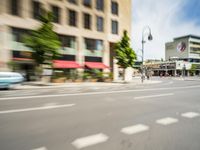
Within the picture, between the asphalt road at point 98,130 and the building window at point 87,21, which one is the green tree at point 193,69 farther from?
the asphalt road at point 98,130

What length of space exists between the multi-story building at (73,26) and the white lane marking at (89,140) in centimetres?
2143

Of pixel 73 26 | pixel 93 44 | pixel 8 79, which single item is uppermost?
pixel 73 26

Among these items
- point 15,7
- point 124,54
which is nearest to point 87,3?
point 124,54

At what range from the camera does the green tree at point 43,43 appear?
57.8 ft

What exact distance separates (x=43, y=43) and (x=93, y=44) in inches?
547

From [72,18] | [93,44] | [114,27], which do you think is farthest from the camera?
[114,27]

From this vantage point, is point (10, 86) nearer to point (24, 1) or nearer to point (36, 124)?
point (36, 124)

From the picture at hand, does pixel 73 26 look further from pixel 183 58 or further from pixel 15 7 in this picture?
pixel 183 58

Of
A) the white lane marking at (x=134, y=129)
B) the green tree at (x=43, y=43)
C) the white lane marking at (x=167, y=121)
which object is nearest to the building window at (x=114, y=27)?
the green tree at (x=43, y=43)

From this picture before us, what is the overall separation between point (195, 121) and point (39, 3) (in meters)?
25.2

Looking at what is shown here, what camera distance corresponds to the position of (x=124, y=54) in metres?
26.9

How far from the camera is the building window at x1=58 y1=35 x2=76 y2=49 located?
27.4 m

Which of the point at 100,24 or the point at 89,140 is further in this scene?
the point at 100,24

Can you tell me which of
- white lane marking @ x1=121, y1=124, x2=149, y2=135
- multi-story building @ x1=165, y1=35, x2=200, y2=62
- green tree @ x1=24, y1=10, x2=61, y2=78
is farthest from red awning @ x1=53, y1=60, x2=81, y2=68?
multi-story building @ x1=165, y1=35, x2=200, y2=62
